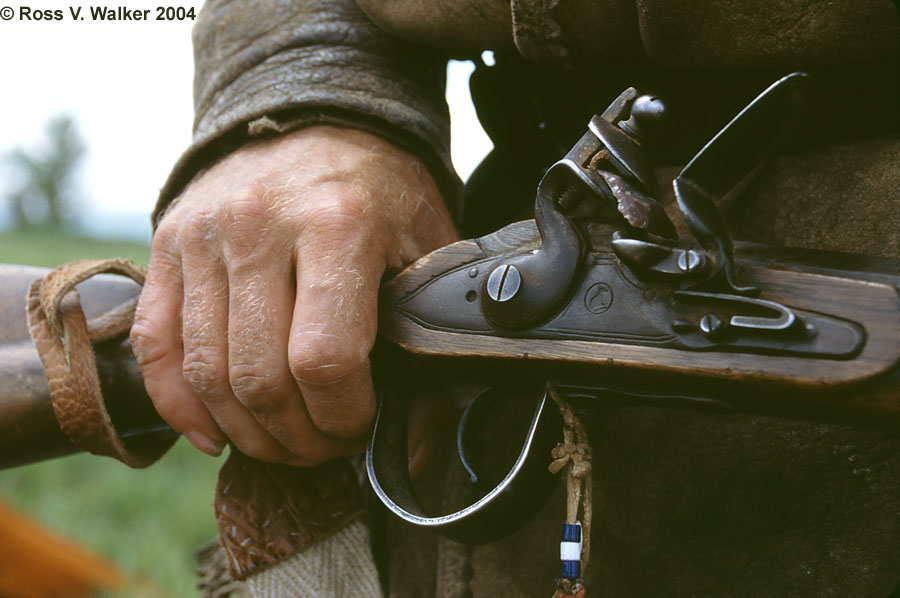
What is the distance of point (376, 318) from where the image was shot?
1.25 meters

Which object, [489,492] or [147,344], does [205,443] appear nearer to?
[147,344]

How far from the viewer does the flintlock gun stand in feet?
2.90

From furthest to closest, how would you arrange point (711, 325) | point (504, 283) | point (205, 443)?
1. point (205, 443)
2. point (504, 283)
3. point (711, 325)

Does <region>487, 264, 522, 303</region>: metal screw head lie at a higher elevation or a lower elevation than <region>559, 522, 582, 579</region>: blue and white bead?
higher

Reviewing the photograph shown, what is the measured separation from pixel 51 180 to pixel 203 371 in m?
17.4

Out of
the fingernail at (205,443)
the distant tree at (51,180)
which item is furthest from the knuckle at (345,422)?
the distant tree at (51,180)

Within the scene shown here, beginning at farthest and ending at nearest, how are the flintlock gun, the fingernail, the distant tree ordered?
1. the distant tree
2. the fingernail
3. the flintlock gun

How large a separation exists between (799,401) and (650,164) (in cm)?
34

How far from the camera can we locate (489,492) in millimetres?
1205

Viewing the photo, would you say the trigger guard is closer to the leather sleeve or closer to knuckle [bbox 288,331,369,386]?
knuckle [bbox 288,331,369,386]

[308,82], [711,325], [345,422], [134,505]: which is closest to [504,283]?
[711,325]

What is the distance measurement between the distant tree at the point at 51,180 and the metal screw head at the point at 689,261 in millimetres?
16829

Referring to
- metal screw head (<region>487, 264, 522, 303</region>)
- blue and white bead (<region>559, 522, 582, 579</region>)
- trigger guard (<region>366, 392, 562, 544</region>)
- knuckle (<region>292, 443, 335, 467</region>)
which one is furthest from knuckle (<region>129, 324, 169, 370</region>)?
blue and white bead (<region>559, 522, 582, 579</region>)

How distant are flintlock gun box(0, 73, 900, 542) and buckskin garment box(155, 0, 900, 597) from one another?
141 millimetres
